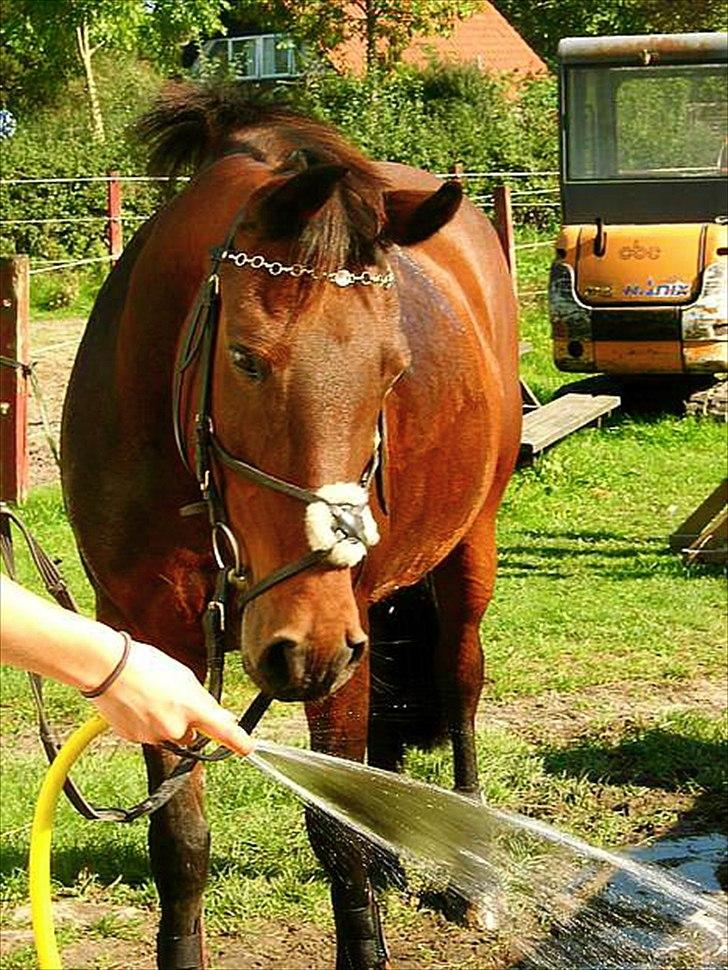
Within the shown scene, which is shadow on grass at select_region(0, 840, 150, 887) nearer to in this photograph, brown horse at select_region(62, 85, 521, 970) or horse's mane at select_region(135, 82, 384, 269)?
brown horse at select_region(62, 85, 521, 970)

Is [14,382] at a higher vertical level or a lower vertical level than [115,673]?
lower

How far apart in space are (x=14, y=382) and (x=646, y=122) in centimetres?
613

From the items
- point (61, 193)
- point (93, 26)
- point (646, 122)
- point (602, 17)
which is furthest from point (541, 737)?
point (602, 17)

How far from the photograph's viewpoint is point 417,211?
3.40m

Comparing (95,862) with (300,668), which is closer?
(300,668)

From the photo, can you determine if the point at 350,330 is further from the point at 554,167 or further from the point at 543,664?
the point at 554,167

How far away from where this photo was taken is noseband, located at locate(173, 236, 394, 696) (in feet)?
9.60

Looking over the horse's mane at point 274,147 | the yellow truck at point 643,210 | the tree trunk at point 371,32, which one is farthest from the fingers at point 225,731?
the tree trunk at point 371,32

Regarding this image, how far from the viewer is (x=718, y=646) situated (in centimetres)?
724

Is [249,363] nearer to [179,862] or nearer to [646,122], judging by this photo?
[179,862]

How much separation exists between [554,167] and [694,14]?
131 inches

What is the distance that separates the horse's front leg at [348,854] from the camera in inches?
152

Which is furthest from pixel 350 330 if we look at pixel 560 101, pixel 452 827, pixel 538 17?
pixel 538 17

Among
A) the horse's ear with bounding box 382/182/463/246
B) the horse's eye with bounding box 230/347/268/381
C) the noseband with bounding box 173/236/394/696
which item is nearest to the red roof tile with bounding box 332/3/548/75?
the horse's ear with bounding box 382/182/463/246
